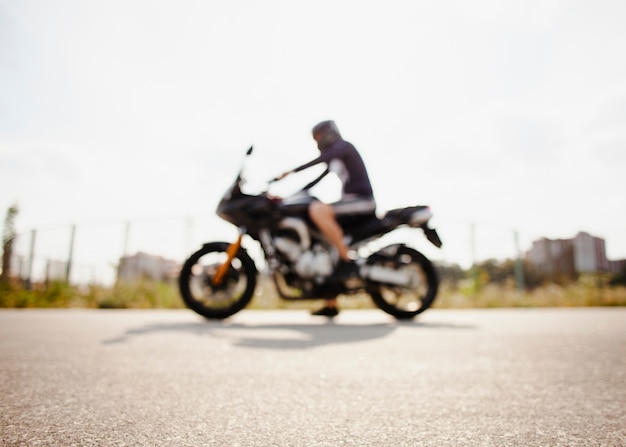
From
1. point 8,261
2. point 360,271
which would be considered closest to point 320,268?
point 360,271

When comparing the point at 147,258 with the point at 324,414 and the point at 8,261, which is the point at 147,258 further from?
the point at 324,414

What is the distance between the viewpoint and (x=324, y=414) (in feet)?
3.60

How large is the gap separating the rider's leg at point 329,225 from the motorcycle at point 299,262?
95mm

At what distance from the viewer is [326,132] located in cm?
483

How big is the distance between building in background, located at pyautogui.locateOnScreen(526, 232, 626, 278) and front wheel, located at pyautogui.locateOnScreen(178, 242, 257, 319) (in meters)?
11.8

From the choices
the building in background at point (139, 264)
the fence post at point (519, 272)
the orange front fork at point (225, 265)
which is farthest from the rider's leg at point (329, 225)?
the fence post at point (519, 272)

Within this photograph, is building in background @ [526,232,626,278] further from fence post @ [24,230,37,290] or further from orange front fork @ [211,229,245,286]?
fence post @ [24,230,37,290]

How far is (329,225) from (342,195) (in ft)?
1.25

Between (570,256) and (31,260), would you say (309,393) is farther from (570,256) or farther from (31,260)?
(31,260)

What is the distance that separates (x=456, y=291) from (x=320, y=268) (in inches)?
358

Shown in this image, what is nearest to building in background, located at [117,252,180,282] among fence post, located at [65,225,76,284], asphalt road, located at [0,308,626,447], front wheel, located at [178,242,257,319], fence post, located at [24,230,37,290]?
fence post, located at [65,225,76,284]

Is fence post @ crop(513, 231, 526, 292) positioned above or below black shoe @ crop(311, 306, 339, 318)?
above

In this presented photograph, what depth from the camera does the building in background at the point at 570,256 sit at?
1443cm

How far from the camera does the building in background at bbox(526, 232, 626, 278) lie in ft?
47.3
